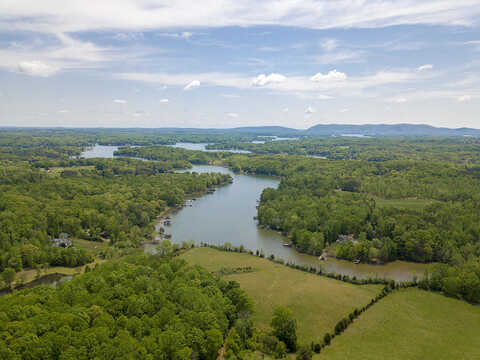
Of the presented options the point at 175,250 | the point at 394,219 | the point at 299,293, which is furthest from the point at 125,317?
the point at 394,219

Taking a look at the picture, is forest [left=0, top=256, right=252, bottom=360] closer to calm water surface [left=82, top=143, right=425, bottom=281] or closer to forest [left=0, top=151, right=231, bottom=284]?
forest [left=0, top=151, right=231, bottom=284]

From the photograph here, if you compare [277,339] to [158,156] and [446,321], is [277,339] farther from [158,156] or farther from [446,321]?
[158,156]

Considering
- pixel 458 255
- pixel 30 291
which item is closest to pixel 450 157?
pixel 458 255

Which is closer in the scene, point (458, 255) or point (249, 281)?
point (249, 281)

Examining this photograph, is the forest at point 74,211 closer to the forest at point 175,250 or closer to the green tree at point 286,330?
the forest at point 175,250

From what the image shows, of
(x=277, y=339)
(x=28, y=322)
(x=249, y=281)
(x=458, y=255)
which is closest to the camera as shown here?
(x=28, y=322)

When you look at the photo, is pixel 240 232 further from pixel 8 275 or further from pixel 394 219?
pixel 8 275
